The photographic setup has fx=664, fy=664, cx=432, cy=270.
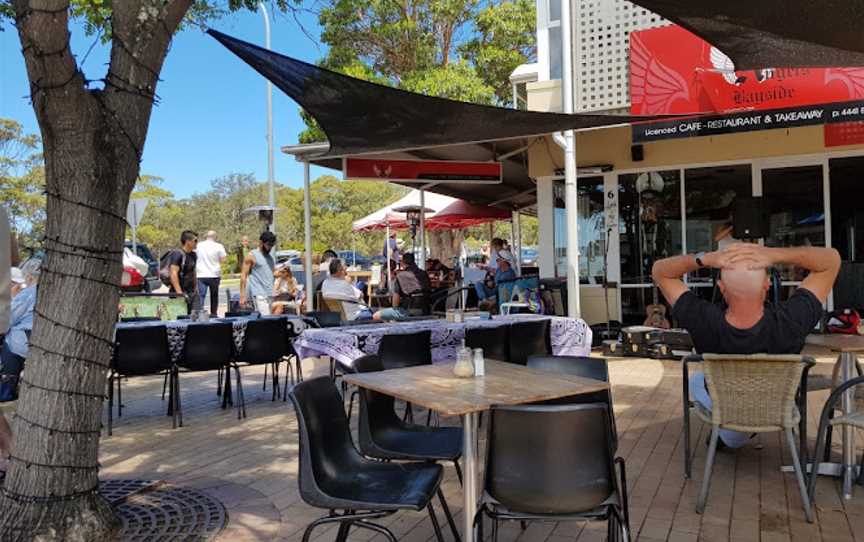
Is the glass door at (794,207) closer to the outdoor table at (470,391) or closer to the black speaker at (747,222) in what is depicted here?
the black speaker at (747,222)

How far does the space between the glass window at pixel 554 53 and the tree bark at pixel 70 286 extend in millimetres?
7264

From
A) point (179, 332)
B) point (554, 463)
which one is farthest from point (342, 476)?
point (179, 332)

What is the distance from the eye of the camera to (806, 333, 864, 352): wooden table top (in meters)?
3.74

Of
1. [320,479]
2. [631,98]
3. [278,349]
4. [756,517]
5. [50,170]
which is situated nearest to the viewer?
[320,479]

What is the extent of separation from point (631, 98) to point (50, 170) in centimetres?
623

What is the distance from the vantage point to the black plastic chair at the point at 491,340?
5.29m

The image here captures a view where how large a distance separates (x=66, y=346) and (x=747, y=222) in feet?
17.1

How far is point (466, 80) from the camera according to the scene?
600 inches

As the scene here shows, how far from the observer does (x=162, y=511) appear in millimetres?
3553

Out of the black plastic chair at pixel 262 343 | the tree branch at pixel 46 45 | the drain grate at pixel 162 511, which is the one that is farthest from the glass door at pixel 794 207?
the tree branch at pixel 46 45

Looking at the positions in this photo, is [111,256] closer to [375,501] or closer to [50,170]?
[50,170]

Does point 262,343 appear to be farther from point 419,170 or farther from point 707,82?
point 707,82

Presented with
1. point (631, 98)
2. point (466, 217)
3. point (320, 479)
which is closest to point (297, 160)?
point (631, 98)

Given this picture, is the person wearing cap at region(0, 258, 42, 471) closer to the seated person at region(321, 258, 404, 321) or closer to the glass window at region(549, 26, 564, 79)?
the seated person at region(321, 258, 404, 321)
